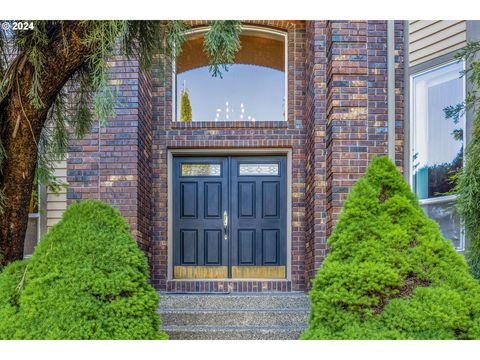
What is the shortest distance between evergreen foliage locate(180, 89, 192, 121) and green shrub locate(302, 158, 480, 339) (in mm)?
3926

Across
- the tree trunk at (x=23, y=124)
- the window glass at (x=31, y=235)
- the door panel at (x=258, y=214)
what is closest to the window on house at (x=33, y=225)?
the window glass at (x=31, y=235)

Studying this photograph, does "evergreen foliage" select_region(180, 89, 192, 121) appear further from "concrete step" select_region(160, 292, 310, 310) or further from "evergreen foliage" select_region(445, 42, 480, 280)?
"evergreen foliage" select_region(445, 42, 480, 280)

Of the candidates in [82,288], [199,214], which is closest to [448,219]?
[199,214]

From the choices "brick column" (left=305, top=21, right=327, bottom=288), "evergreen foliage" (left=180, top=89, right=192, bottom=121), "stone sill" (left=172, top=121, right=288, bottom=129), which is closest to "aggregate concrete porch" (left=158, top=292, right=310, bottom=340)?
"brick column" (left=305, top=21, right=327, bottom=288)

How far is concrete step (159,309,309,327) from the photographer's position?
450 centimetres

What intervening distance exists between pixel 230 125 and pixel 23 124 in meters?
3.29

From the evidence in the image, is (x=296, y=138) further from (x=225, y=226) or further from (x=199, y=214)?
(x=199, y=214)

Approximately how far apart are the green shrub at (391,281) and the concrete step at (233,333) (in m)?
1.73

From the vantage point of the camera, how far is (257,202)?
6230mm

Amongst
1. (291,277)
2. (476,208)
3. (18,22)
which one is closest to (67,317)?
(18,22)

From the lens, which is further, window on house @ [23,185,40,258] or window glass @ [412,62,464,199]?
window on house @ [23,185,40,258]

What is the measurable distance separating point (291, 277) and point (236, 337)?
6.18ft

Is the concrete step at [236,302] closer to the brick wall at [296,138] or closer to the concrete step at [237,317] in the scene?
the concrete step at [237,317]

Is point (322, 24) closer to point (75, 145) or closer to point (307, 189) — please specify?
point (307, 189)
